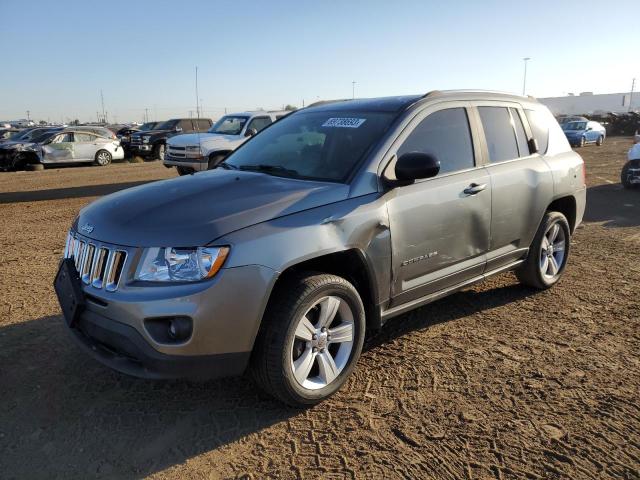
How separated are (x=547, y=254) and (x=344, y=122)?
8.31 ft

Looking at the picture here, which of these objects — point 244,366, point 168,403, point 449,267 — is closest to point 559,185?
point 449,267

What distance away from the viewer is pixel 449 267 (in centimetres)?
394

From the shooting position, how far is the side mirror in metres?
3.37

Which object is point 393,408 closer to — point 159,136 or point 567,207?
point 567,207

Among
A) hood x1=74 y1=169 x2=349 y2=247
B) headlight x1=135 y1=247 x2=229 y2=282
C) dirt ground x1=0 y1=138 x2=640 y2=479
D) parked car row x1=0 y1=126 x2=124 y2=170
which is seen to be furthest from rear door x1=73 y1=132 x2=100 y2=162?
headlight x1=135 y1=247 x2=229 y2=282

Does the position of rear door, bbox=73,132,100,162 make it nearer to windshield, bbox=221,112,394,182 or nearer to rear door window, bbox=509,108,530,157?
windshield, bbox=221,112,394,182

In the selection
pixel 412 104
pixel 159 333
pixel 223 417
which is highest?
pixel 412 104

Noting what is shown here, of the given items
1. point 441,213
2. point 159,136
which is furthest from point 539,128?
point 159,136

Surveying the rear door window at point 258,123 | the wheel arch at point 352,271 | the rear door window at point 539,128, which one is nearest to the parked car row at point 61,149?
the rear door window at point 258,123

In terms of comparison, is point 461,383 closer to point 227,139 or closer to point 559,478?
point 559,478

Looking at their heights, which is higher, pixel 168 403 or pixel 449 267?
pixel 449 267

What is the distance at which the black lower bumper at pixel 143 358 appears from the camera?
8.97ft

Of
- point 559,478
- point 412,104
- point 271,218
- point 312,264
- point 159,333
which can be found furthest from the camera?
point 412,104

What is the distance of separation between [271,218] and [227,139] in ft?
34.9
